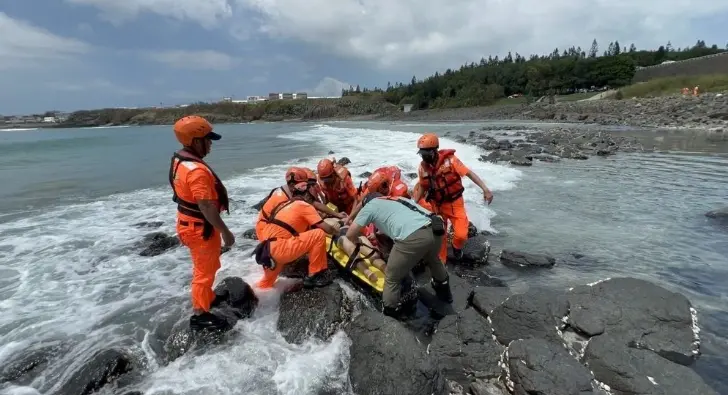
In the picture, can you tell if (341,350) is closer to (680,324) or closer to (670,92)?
(680,324)

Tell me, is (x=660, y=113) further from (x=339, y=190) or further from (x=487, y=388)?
(x=487, y=388)

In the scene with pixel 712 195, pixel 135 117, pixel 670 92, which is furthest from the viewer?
pixel 135 117

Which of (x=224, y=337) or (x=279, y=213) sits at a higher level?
(x=279, y=213)

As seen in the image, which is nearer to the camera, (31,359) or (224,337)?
(31,359)

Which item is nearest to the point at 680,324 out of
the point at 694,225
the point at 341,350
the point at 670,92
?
the point at 341,350

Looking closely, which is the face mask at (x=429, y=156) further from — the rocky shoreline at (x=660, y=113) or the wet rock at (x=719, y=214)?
the rocky shoreline at (x=660, y=113)

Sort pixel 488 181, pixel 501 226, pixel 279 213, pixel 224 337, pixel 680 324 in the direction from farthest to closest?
pixel 488 181 < pixel 501 226 < pixel 279 213 < pixel 224 337 < pixel 680 324

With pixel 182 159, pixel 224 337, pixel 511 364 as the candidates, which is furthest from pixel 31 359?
pixel 511 364

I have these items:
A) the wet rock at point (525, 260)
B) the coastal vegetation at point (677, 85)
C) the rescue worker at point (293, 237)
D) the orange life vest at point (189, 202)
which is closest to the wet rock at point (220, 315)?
the rescue worker at point (293, 237)

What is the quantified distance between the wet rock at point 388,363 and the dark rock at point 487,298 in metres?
1.50

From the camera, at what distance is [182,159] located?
453 cm

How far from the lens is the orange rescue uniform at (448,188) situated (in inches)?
277

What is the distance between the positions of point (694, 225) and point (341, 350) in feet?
28.9

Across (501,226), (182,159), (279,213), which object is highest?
(182,159)
